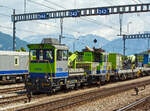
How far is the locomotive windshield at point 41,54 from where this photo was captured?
16.3m

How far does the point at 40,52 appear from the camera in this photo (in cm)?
1670

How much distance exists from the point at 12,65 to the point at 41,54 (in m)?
10.1

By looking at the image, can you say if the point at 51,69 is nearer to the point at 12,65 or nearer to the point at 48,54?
the point at 48,54

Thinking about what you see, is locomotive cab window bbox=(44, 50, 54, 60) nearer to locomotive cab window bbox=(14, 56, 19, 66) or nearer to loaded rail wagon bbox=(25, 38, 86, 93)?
loaded rail wagon bbox=(25, 38, 86, 93)

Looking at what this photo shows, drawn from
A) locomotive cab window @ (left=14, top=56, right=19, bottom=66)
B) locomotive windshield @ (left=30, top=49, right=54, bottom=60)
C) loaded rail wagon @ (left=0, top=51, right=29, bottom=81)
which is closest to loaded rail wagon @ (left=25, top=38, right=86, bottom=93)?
locomotive windshield @ (left=30, top=49, right=54, bottom=60)

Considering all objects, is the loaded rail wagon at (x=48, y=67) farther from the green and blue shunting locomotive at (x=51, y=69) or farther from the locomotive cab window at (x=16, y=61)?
the locomotive cab window at (x=16, y=61)

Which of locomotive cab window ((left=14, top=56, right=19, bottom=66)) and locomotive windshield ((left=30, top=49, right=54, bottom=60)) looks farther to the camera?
locomotive cab window ((left=14, top=56, right=19, bottom=66))

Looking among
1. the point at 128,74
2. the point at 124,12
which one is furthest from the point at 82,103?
the point at 128,74

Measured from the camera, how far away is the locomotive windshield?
16.3 meters

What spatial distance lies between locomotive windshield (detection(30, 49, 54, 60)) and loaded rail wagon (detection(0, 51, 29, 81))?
8.75 metres

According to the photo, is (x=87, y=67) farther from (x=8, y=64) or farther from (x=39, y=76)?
(x=8, y=64)

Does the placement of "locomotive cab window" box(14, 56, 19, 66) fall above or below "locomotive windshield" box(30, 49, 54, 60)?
below

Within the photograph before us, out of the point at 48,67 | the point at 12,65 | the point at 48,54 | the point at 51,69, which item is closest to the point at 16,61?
the point at 12,65

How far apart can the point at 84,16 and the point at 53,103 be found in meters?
19.3
